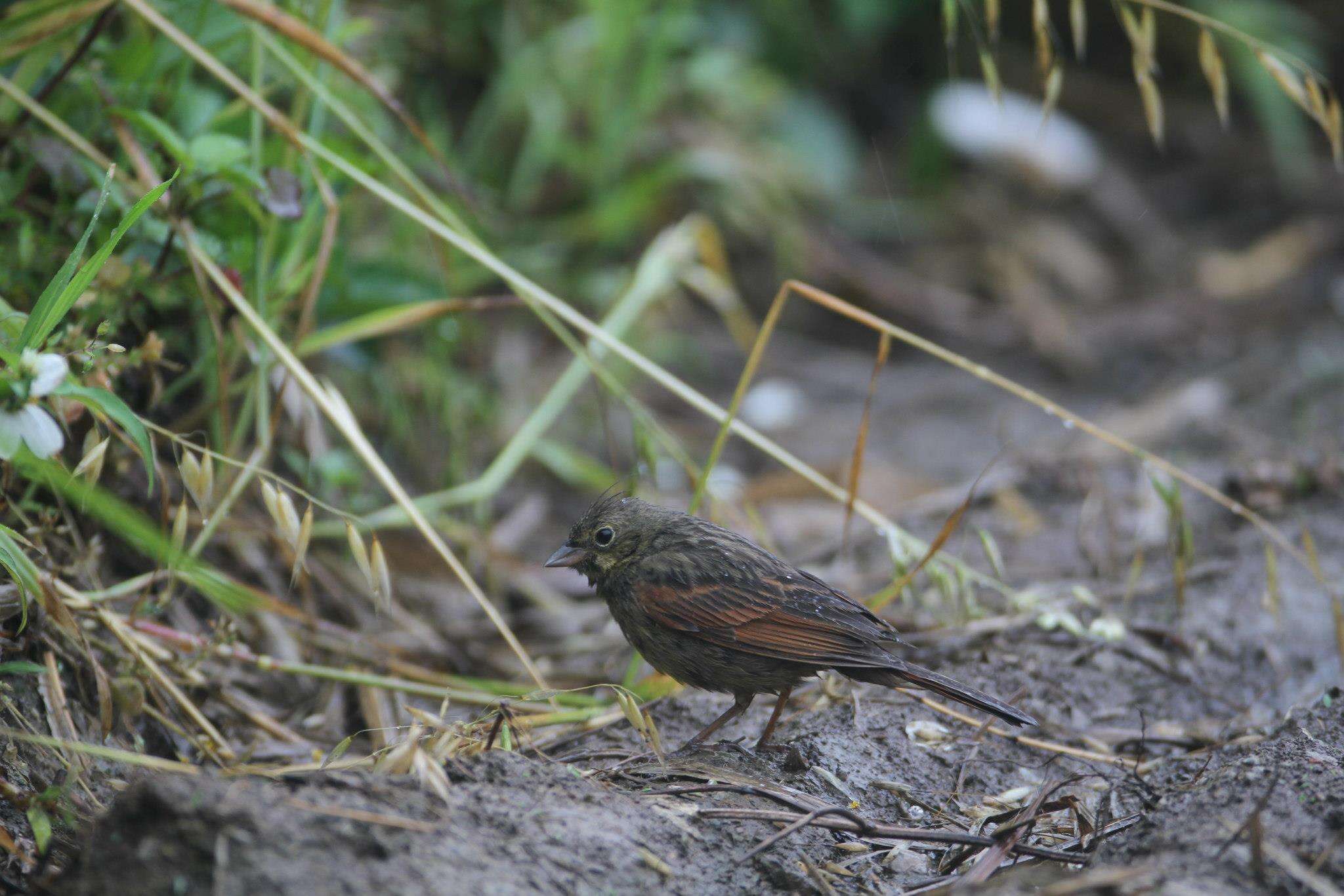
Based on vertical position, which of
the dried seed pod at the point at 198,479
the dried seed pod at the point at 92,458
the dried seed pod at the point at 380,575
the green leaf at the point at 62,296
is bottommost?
the dried seed pod at the point at 380,575

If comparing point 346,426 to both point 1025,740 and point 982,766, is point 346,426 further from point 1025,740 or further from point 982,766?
point 1025,740

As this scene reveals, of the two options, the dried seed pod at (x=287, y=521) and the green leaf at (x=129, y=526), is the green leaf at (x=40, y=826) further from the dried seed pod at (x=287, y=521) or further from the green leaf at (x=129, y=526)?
the dried seed pod at (x=287, y=521)

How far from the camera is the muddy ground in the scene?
6.66 ft

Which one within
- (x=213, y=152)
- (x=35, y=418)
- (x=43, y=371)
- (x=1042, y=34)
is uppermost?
(x=1042, y=34)

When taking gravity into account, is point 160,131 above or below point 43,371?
above

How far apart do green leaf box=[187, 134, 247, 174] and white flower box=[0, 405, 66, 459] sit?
1303mm

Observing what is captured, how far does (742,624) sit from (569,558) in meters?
0.70

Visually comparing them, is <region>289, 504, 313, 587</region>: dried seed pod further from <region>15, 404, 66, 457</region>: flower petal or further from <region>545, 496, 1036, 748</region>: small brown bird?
<region>545, 496, 1036, 748</region>: small brown bird

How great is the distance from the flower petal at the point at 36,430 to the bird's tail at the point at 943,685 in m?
1.91

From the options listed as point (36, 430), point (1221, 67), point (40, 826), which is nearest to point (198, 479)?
point (36, 430)

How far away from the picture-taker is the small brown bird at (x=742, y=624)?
10.2 ft

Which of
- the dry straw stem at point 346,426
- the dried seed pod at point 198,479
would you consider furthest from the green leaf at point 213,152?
the dried seed pod at point 198,479

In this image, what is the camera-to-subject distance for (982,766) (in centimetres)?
325

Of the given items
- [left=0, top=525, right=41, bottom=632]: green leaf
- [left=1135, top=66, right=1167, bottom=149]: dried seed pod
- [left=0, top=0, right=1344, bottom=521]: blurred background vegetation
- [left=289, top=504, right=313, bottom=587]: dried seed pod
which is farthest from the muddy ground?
[left=1135, top=66, right=1167, bottom=149]: dried seed pod
